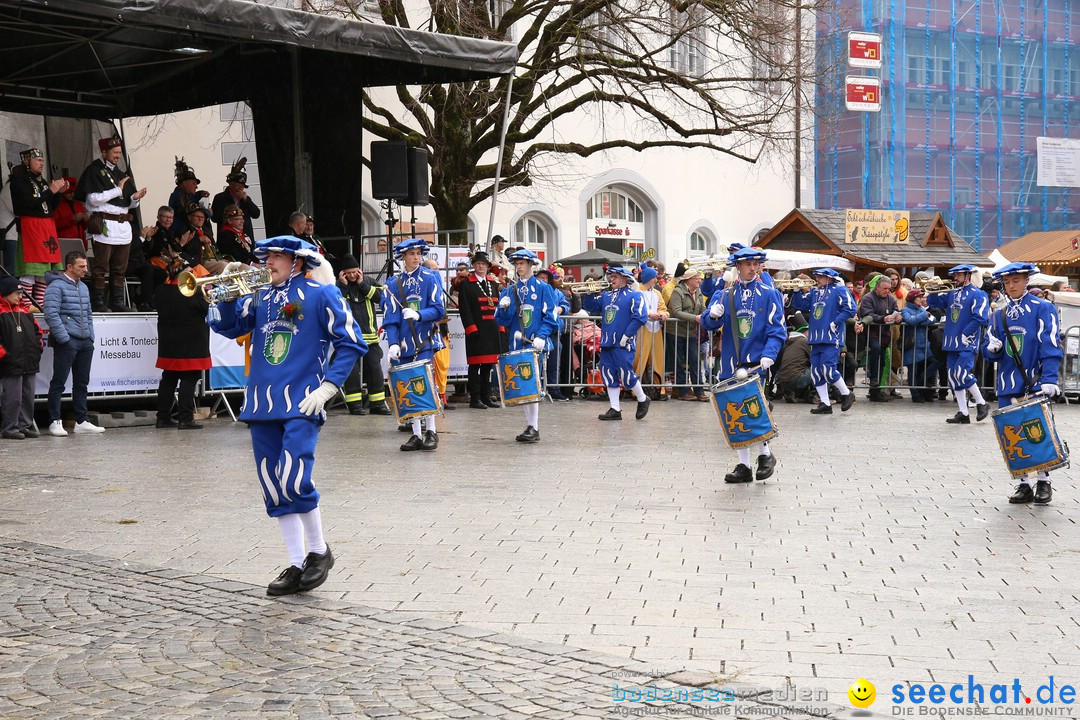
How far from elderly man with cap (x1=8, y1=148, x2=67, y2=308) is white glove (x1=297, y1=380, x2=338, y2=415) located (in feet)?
30.4

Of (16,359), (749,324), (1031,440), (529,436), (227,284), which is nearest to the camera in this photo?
(227,284)

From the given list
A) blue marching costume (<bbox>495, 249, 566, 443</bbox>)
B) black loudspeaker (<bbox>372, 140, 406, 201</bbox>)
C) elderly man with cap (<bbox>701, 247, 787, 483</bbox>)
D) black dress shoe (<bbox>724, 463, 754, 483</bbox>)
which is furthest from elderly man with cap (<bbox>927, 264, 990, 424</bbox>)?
black loudspeaker (<bbox>372, 140, 406, 201</bbox>)

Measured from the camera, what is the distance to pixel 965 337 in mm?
16906

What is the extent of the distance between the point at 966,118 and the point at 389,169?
3159cm

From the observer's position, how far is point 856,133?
139 ft

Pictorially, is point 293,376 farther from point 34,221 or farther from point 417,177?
point 417,177

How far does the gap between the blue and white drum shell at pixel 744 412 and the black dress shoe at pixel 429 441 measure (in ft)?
10.3

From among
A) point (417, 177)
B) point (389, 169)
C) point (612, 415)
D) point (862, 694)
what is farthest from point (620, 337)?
point (862, 694)

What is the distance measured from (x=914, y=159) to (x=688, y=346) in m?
25.8

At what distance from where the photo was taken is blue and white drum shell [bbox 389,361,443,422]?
1252 centimetres

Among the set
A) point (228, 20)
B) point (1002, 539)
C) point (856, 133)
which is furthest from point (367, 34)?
point (856, 133)

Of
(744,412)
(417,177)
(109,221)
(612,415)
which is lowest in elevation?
(612,415)

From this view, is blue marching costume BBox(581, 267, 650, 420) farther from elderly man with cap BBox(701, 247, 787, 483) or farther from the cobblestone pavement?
elderly man with cap BBox(701, 247, 787, 483)

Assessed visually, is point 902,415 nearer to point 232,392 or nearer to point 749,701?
point 232,392
